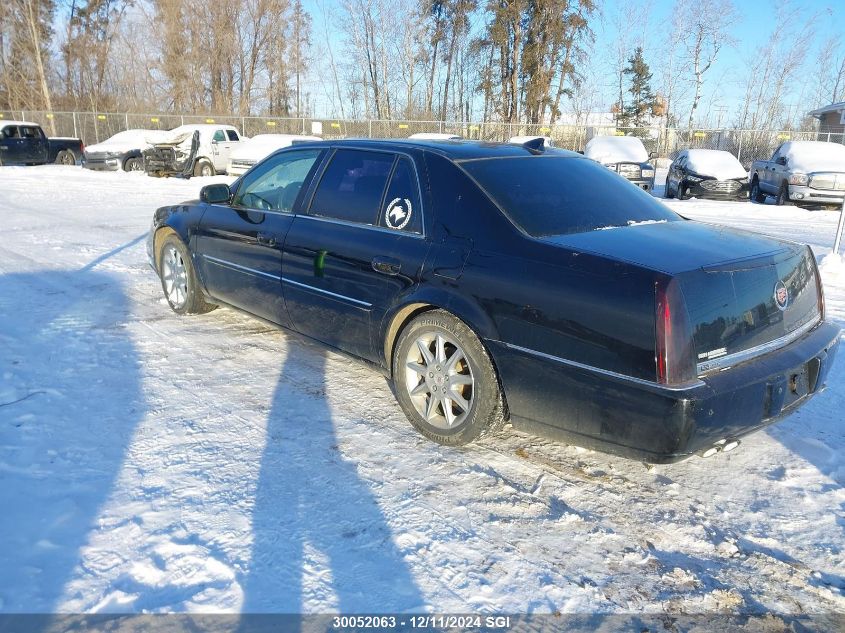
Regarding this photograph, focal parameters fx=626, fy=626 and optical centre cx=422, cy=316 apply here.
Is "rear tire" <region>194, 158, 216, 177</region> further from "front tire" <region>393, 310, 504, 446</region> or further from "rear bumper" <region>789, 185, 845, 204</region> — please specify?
"front tire" <region>393, 310, 504, 446</region>

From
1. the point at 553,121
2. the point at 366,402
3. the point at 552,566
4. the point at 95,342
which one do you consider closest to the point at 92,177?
the point at 95,342

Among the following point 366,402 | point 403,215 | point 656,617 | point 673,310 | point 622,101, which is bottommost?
point 656,617

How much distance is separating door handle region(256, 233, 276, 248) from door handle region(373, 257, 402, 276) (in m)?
1.12

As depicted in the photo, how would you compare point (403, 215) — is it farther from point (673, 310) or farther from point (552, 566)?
point (552, 566)

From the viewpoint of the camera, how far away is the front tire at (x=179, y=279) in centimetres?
548

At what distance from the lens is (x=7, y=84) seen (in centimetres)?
4291

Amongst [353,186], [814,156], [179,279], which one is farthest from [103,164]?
[814,156]

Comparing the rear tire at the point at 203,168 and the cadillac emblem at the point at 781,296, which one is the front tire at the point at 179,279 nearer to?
the cadillac emblem at the point at 781,296

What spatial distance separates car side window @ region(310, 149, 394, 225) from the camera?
3.86 metres

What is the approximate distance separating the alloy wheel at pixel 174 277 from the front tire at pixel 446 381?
284 cm

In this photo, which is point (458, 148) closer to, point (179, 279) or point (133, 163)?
point (179, 279)

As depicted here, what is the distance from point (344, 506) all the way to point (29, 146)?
89.7 feet

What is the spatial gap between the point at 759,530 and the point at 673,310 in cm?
110

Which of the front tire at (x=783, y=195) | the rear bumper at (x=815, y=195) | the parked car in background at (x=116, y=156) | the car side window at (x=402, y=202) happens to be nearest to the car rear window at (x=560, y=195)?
the car side window at (x=402, y=202)
